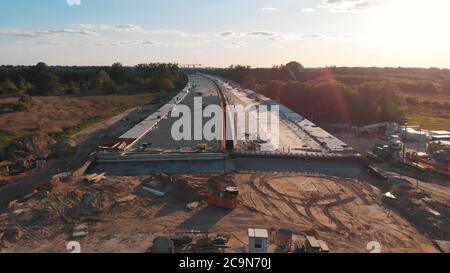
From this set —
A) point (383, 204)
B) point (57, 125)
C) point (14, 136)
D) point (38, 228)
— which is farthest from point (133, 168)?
point (57, 125)

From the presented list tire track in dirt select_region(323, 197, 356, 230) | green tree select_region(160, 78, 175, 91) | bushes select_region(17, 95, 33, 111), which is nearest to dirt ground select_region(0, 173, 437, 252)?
tire track in dirt select_region(323, 197, 356, 230)

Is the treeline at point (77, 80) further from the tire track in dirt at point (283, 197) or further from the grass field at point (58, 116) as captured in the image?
the tire track in dirt at point (283, 197)

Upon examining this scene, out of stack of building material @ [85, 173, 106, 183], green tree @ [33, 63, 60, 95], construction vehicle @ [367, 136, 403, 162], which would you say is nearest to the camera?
stack of building material @ [85, 173, 106, 183]

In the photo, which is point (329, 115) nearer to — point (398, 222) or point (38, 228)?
point (398, 222)

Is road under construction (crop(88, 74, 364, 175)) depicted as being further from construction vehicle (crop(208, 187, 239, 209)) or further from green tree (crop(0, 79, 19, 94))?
green tree (crop(0, 79, 19, 94))

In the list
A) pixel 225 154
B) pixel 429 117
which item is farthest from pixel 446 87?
pixel 225 154

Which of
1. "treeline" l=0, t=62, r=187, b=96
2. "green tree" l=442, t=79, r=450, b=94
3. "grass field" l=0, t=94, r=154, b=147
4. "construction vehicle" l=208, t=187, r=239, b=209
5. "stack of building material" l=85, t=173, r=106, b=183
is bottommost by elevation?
"construction vehicle" l=208, t=187, r=239, b=209

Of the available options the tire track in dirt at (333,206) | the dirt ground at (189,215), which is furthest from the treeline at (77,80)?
the tire track in dirt at (333,206)
